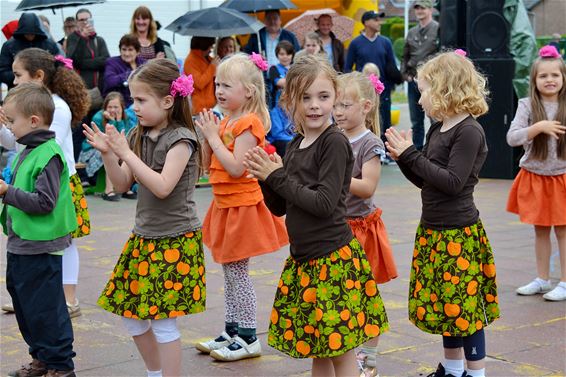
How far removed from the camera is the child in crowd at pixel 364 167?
505cm

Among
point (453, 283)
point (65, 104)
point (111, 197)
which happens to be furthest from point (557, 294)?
point (111, 197)

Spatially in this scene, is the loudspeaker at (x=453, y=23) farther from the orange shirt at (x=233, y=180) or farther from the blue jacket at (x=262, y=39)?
the orange shirt at (x=233, y=180)

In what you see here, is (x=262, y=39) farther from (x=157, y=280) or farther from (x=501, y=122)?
(x=157, y=280)

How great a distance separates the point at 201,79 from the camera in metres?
12.4

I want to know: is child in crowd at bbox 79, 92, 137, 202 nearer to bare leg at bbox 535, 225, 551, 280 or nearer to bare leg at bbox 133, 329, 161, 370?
bare leg at bbox 535, 225, 551, 280

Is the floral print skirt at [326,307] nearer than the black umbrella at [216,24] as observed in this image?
Yes

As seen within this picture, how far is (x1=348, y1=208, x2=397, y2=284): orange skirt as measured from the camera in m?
5.15

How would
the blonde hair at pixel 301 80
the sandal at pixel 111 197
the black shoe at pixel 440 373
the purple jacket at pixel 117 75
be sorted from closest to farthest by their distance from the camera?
the blonde hair at pixel 301 80
the black shoe at pixel 440 373
the sandal at pixel 111 197
the purple jacket at pixel 117 75

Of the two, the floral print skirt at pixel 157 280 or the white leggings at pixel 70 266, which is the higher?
the floral print skirt at pixel 157 280

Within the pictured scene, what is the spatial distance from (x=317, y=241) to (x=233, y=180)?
1.35 meters

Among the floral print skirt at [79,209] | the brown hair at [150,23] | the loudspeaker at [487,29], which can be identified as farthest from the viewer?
the loudspeaker at [487,29]

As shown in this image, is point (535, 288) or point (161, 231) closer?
point (161, 231)

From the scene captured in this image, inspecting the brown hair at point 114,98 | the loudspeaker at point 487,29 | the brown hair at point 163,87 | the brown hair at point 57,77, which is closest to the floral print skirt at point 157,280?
the brown hair at point 163,87

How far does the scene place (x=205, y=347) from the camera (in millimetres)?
5465
